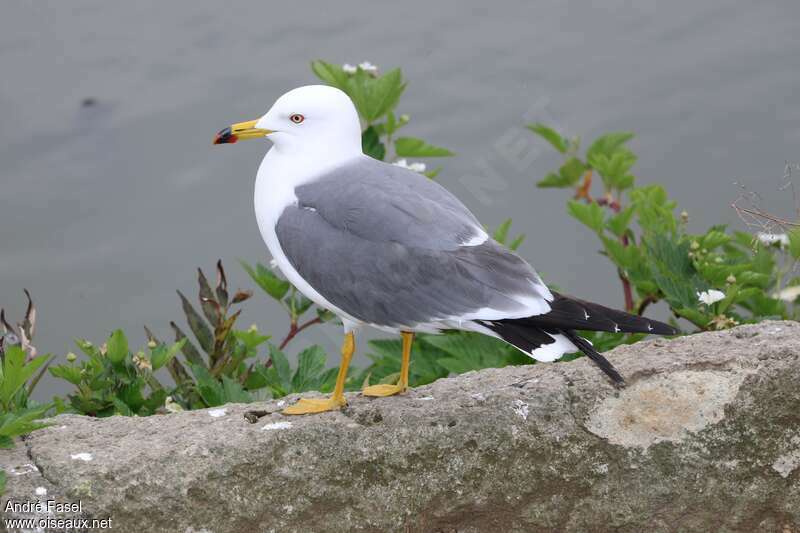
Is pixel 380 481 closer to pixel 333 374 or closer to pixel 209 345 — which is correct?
pixel 333 374

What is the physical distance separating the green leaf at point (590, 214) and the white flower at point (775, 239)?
62cm

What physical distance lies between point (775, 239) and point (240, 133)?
193 centimetres

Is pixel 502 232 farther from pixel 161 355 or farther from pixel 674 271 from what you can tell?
pixel 161 355

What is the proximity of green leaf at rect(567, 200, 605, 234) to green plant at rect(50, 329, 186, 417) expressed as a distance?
165cm

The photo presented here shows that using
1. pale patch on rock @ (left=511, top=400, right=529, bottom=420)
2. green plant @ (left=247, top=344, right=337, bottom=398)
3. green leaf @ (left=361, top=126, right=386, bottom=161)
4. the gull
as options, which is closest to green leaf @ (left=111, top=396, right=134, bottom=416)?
green plant @ (left=247, top=344, right=337, bottom=398)

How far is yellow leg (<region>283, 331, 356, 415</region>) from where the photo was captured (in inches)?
139

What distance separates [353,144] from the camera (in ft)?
12.0

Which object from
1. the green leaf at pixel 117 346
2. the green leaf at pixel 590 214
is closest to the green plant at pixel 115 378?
the green leaf at pixel 117 346

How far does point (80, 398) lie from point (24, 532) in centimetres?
95

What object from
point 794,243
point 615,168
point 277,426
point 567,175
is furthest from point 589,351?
point 567,175

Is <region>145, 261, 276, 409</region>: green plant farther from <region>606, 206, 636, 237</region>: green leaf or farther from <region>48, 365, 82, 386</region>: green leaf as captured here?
<region>606, 206, 636, 237</region>: green leaf

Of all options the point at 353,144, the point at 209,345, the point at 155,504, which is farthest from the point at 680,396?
the point at 209,345

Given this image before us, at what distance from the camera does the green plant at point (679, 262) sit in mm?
4355

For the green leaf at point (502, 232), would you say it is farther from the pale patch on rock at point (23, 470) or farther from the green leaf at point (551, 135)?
the pale patch on rock at point (23, 470)
